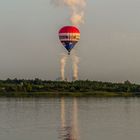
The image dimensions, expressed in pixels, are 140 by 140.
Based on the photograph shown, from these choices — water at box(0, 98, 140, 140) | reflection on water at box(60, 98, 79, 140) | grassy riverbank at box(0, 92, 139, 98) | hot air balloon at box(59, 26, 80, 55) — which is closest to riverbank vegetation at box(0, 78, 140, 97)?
grassy riverbank at box(0, 92, 139, 98)

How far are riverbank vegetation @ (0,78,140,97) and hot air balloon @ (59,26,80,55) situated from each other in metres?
59.4

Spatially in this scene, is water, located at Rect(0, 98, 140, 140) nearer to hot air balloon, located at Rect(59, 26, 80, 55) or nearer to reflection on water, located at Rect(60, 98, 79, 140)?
reflection on water, located at Rect(60, 98, 79, 140)

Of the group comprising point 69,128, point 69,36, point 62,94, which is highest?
point 69,36

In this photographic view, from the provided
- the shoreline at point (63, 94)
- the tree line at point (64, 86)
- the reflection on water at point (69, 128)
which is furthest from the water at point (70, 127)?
the tree line at point (64, 86)

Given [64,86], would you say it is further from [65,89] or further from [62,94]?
[62,94]

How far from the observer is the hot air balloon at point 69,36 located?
82.2 metres

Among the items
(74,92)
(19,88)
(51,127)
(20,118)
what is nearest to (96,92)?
(74,92)

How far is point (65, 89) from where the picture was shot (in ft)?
493

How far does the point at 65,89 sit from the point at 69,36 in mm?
68295

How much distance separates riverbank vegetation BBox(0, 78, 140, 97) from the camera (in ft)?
481

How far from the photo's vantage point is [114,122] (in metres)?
54.7

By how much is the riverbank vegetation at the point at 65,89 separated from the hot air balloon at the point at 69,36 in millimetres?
59352

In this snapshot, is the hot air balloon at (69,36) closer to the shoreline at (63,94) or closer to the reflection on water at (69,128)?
the reflection on water at (69,128)

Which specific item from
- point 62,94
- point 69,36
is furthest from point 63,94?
point 69,36
